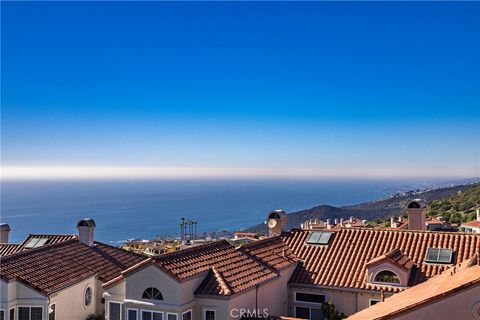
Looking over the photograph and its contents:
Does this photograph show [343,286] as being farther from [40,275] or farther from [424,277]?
[40,275]

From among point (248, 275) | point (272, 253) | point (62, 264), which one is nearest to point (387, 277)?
point (272, 253)

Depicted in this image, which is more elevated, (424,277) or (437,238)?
(437,238)

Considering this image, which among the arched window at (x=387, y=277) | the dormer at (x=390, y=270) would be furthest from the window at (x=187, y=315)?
the arched window at (x=387, y=277)

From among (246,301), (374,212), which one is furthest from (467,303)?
(374,212)

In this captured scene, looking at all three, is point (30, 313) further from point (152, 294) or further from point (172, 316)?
point (172, 316)

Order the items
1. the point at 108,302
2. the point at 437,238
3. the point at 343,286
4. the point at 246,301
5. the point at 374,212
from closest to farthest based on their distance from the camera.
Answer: the point at 246,301
the point at 108,302
the point at 343,286
the point at 437,238
the point at 374,212

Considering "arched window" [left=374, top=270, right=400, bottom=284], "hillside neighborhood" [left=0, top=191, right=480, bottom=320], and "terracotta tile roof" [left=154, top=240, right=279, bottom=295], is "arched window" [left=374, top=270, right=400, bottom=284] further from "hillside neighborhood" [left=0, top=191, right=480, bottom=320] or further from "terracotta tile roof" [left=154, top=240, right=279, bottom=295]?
"terracotta tile roof" [left=154, top=240, right=279, bottom=295]
